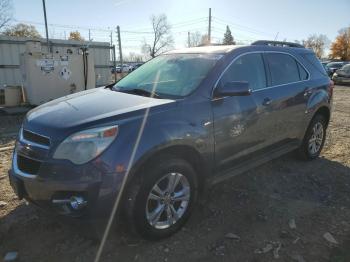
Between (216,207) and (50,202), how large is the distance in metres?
1.91

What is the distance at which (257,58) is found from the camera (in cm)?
443

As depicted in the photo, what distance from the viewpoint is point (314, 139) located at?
566cm

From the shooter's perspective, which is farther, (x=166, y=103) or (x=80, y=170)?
(x=166, y=103)

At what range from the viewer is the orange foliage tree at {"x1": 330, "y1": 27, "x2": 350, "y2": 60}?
251 feet

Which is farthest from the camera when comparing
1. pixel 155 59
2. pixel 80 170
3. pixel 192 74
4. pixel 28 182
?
pixel 155 59

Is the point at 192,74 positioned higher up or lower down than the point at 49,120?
higher up

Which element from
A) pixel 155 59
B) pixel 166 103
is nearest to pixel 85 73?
pixel 155 59

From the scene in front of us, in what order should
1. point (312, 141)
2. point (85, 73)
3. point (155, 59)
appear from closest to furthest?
1. point (155, 59)
2. point (312, 141)
3. point (85, 73)

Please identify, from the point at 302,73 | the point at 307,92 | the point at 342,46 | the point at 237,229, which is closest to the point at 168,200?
the point at 237,229

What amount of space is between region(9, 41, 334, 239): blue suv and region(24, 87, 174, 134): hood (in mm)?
11

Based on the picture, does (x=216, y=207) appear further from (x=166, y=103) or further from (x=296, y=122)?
(x=296, y=122)

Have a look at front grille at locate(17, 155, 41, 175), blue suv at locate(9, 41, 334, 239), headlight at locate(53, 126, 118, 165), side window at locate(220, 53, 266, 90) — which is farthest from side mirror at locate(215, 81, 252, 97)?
front grille at locate(17, 155, 41, 175)

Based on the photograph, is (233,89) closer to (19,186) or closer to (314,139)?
(19,186)

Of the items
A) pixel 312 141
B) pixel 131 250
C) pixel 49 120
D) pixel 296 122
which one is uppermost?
pixel 49 120
